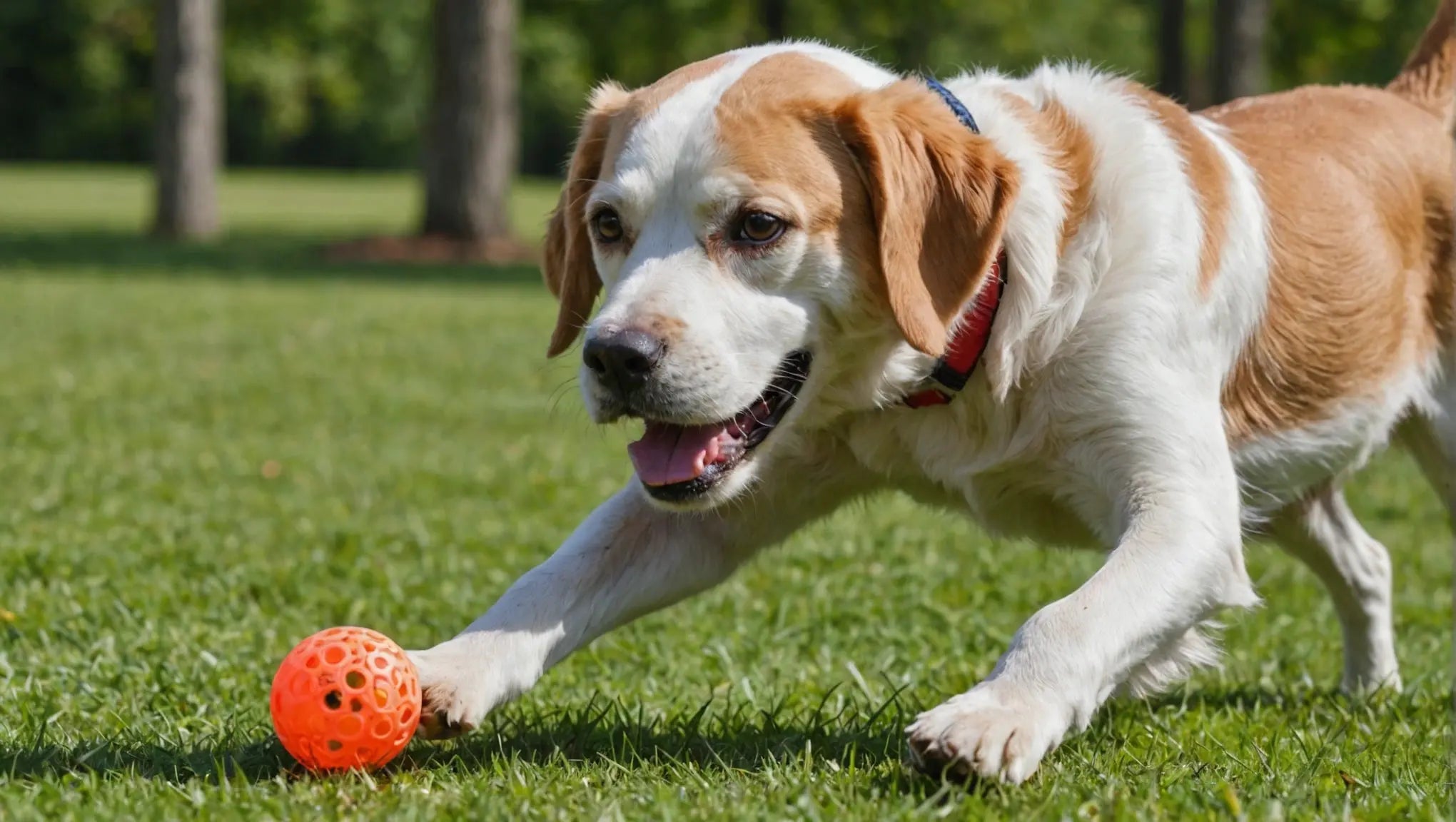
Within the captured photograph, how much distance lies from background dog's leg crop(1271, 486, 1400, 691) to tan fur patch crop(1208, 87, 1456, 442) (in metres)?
0.64

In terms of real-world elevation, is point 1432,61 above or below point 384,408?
above

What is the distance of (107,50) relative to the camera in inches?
2340

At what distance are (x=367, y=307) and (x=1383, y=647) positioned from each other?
1252 centimetres

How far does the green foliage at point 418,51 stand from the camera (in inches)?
1757

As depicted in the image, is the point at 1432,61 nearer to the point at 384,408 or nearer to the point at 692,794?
the point at 692,794

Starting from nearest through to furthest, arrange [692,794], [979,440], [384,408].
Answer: [692,794] → [979,440] → [384,408]

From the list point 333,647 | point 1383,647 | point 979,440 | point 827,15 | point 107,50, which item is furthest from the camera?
point 107,50

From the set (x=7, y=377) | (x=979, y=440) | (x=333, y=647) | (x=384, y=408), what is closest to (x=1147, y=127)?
(x=979, y=440)

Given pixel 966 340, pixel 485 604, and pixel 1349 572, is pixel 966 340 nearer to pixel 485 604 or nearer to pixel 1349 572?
pixel 1349 572

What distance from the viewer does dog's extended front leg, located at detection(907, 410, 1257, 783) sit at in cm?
345

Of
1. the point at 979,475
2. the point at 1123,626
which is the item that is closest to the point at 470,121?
the point at 979,475

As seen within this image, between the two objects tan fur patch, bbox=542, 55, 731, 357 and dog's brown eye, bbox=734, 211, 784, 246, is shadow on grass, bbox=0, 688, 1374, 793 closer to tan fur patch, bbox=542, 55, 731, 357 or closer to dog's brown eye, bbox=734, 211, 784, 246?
tan fur patch, bbox=542, 55, 731, 357

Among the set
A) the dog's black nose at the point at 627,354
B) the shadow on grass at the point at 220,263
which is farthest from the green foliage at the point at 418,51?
the dog's black nose at the point at 627,354

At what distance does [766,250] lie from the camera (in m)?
3.95
